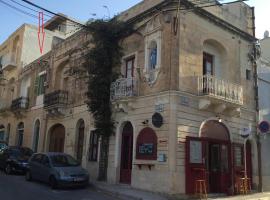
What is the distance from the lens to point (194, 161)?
1461 centimetres

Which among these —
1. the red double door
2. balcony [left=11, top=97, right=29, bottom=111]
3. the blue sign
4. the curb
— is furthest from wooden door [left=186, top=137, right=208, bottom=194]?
balcony [left=11, top=97, right=29, bottom=111]

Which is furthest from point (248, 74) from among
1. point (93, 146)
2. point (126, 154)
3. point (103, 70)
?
point (93, 146)

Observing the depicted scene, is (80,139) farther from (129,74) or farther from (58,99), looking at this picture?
(129,74)

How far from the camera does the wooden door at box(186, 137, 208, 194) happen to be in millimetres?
14305

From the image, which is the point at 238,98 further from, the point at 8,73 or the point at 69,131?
the point at 8,73

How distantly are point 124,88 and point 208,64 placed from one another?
14.8 feet

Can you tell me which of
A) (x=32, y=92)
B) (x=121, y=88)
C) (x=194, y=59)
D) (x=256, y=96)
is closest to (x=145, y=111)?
(x=121, y=88)

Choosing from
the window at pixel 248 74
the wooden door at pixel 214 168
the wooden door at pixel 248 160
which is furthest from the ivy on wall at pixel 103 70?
the wooden door at pixel 248 160

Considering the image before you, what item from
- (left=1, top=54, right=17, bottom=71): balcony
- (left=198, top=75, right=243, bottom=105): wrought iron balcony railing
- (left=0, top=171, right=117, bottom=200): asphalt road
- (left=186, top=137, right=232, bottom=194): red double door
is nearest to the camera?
(left=0, top=171, right=117, bottom=200): asphalt road

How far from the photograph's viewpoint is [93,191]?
590 inches

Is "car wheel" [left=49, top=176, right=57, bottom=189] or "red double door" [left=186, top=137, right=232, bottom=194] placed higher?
"red double door" [left=186, top=137, right=232, bottom=194]

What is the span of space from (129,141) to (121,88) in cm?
260

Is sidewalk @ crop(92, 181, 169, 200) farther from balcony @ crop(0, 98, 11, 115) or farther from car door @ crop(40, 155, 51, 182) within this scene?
balcony @ crop(0, 98, 11, 115)

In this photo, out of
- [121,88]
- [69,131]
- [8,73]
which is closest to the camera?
[121,88]
